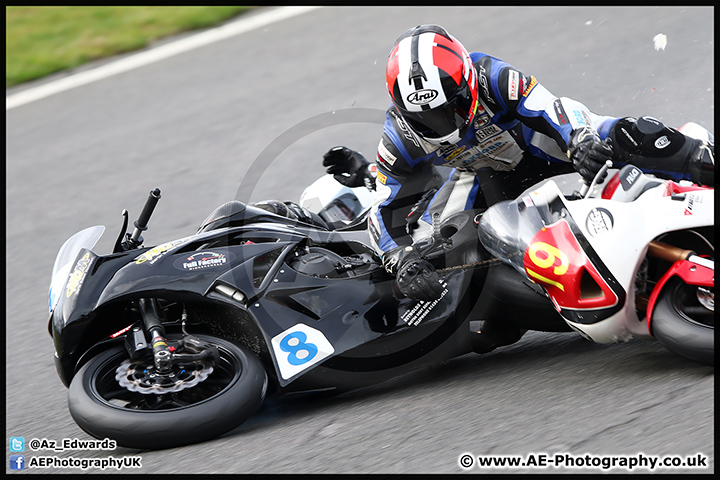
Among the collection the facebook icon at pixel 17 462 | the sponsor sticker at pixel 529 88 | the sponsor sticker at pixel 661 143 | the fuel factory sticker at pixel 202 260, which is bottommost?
the facebook icon at pixel 17 462

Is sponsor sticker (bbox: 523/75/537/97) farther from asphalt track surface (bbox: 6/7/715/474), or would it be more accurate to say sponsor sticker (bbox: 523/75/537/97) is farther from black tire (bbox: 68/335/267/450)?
black tire (bbox: 68/335/267/450)

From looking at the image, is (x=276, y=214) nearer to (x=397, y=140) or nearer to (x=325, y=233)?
(x=325, y=233)

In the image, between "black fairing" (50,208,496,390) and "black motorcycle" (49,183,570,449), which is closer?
"black motorcycle" (49,183,570,449)

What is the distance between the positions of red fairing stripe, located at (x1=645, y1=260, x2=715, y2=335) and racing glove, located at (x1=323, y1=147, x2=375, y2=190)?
90.3 inches

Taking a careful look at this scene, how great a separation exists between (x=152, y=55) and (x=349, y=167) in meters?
5.13

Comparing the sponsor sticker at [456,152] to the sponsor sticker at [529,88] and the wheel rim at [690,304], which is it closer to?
the sponsor sticker at [529,88]

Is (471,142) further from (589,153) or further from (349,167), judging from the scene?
(349,167)

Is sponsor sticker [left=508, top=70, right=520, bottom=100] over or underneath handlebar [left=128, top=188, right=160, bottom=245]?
over

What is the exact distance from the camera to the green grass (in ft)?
32.0

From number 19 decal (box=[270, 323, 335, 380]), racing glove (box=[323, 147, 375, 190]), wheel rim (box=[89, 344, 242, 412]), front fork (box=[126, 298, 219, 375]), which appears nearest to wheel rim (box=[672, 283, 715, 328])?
number 19 decal (box=[270, 323, 335, 380])

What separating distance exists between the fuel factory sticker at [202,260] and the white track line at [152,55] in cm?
606

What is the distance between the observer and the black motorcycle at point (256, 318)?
3.67m

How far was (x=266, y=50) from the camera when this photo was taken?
9.27 metres

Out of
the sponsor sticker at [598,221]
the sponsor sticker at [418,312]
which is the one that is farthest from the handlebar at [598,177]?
the sponsor sticker at [418,312]
